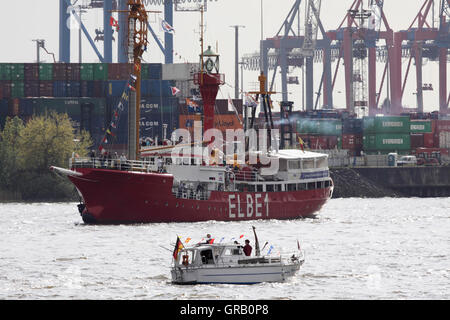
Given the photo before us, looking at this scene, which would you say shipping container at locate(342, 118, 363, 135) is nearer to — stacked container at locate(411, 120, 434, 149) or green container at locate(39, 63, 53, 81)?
stacked container at locate(411, 120, 434, 149)

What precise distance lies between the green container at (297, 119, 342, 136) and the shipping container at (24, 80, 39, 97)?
4335 cm

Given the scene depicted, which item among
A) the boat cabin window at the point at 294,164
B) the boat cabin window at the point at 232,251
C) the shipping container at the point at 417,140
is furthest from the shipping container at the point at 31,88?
the boat cabin window at the point at 232,251

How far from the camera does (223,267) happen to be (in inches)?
1587

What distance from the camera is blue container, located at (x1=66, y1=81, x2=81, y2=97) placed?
5182 inches

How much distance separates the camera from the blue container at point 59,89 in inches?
5187

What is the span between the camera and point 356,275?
44906mm

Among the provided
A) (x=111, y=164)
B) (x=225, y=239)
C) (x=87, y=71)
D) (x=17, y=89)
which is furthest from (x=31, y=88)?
(x=225, y=239)

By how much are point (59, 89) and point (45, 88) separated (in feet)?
5.75

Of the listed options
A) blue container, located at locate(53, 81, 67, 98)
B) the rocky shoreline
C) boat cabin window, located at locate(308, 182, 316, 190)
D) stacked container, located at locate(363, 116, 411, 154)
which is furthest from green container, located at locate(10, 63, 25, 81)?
boat cabin window, located at locate(308, 182, 316, 190)

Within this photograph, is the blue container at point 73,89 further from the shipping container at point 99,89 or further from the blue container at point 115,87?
the blue container at point 115,87

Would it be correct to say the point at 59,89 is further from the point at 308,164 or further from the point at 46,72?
the point at 308,164

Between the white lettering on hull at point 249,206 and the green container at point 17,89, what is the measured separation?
59443 millimetres
